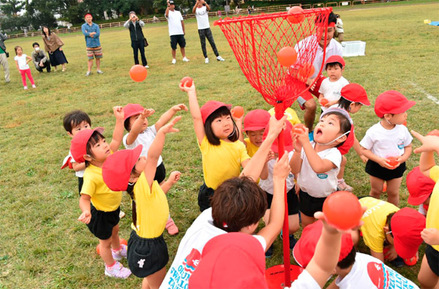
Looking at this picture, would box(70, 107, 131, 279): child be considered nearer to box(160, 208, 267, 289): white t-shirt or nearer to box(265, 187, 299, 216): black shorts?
box(160, 208, 267, 289): white t-shirt

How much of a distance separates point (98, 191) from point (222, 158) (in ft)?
3.87

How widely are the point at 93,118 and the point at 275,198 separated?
632 centimetres

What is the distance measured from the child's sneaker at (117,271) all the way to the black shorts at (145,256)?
2.19ft

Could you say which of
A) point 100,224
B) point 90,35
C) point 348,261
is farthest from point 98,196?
point 90,35

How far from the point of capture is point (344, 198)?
137 cm

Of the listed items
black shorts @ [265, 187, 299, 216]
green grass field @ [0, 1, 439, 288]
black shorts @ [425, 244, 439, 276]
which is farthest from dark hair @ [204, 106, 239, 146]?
black shorts @ [425, 244, 439, 276]

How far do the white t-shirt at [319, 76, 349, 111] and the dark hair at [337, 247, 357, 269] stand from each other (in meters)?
2.75

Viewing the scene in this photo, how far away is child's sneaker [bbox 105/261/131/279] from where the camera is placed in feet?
10.1

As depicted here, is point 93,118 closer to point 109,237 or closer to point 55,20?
point 109,237

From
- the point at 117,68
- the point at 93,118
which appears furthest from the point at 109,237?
the point at 117,68

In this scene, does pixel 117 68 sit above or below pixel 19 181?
above

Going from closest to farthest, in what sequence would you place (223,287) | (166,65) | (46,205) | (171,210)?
(223,287) → (171,210) → (46,205) → (166,65)

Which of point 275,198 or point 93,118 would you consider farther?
point 93,118

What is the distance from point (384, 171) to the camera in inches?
137
